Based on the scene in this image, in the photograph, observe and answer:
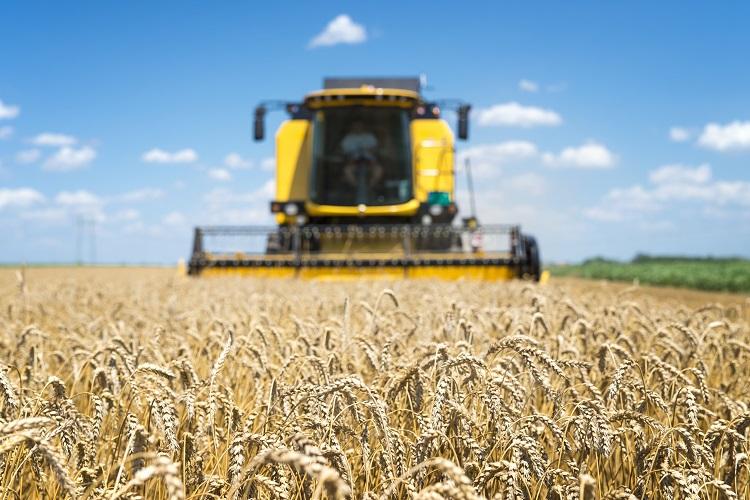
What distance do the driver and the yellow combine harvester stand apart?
0.02 m

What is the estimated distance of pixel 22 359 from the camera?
347 cm

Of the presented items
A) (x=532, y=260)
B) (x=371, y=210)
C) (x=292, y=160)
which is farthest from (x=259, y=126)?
(x=532, y=260)

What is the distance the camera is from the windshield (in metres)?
13.1

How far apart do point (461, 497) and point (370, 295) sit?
19.3 ft

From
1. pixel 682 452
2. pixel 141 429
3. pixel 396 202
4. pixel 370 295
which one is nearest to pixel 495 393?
pixel 682 452

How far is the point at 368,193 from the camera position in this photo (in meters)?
13.0

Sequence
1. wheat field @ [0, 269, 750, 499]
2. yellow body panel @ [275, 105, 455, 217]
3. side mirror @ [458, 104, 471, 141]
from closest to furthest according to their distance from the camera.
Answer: wheat field @ [0, 269, 750, 499] → side mirror @ [458, 104, 471, 141] → yellow body panel @ [275, 105, 455, 217]

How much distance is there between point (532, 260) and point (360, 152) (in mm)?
3538

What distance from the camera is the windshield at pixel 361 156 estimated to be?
13.1 metres

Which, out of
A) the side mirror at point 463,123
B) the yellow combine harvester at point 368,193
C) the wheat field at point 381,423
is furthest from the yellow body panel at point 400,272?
the wheat field at point 381,423

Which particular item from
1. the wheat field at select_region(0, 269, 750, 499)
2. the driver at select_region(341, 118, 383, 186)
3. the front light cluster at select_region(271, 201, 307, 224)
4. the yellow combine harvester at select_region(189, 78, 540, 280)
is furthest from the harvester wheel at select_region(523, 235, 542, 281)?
the wheat field at select_region(0, 269, 750, 499)

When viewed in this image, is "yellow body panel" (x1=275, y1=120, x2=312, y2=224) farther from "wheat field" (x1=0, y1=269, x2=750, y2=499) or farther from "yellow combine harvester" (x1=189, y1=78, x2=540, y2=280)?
"wheat field" (x1=0, y1=269, x2=750, y2=499)

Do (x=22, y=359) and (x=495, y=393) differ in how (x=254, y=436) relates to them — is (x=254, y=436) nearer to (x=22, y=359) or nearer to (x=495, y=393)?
(x=495, y=393)

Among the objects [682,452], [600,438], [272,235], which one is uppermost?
[272,235]
